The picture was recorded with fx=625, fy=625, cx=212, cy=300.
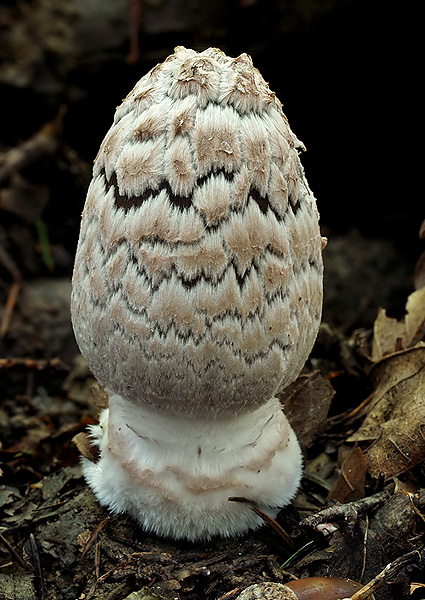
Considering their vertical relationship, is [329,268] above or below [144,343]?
above

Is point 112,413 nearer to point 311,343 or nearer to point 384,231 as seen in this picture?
point 311,343

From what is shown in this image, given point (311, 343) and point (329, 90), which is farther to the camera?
point (329, 90)

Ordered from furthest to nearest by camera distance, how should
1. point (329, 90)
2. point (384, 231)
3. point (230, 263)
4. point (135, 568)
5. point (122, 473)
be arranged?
point (384, 231), point (329, 90), point (122, 473), point (135, 568), point (230, 263)

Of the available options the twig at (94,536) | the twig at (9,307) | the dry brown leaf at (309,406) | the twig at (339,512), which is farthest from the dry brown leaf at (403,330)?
the twig at (9,307)

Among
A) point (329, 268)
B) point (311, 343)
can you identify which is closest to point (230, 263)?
point (311, 343)

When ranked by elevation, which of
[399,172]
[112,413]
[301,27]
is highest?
[301,27]

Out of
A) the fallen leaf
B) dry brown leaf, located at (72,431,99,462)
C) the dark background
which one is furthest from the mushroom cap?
the dark background

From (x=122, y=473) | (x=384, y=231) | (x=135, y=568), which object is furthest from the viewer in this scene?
(x=384, y=231)
